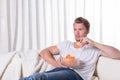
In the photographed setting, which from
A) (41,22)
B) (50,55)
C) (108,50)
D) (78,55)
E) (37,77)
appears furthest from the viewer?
(41,22)

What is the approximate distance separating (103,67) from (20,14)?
1.43 metres

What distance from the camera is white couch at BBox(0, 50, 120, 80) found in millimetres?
2262

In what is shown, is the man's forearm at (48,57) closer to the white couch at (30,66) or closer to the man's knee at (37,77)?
the white couch at (30,66)

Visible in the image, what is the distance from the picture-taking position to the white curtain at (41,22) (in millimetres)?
3143

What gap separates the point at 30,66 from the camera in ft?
7.80

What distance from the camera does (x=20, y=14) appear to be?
10.8 feet

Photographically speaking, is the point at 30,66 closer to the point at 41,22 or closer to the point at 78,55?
the point at 78,55

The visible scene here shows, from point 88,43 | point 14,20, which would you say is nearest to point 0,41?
point 14,20

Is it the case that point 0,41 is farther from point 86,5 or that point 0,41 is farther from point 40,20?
point 86,5

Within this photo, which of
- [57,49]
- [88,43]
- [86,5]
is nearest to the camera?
[88,43]

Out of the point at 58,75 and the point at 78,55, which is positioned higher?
the point at 78,55

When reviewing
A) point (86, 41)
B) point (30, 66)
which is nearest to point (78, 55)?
point (86, 41)

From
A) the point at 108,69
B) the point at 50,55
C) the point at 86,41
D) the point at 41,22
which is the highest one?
the point at 41,22

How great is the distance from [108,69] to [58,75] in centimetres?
46
